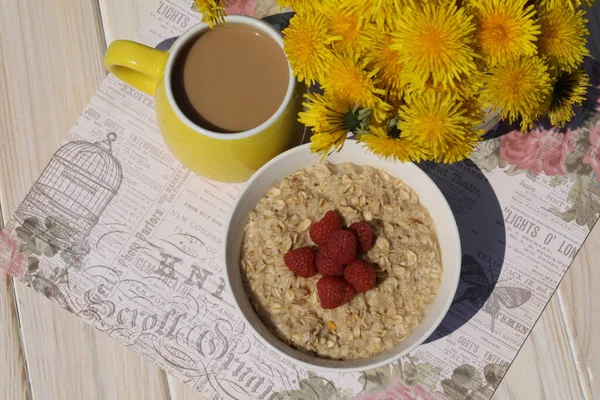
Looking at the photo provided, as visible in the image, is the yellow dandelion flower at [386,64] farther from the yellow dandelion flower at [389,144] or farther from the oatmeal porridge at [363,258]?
the oatmeal porridge at [363,258]

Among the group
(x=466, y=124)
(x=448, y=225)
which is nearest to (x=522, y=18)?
(x=466, y=124)

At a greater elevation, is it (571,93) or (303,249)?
(571,93)

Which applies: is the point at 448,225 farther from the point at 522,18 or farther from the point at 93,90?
the point at 93,90

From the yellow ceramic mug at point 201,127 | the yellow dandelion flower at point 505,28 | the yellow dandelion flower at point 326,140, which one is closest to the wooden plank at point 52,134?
the yellow ceramic mug at point 201,127

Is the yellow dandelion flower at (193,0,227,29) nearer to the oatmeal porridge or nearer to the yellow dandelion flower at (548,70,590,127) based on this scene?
the oatmeal porridge

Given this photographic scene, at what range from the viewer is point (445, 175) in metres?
0.77

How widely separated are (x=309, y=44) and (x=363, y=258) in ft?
0.84

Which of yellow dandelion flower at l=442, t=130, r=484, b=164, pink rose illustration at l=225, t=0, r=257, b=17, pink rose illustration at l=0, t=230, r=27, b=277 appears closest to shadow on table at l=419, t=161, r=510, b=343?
yellow dandelion flower at l=442, t=130, r=484, b=164

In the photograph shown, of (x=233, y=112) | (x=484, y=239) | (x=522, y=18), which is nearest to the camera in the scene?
(x=522, y=18)

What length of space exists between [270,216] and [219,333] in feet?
0.59

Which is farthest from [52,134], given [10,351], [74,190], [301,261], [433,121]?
[433,121]

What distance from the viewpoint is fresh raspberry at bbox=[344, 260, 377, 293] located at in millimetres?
617

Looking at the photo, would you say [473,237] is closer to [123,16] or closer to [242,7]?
[242,7]

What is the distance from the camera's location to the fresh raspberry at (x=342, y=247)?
2.01ft
